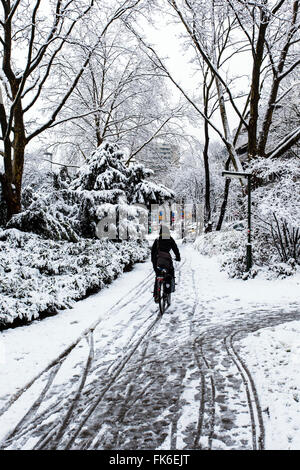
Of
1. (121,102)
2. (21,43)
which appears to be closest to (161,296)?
(21,43)

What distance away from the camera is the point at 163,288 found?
7254 mm

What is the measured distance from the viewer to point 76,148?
23.1 m

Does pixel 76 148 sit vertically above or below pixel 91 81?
below

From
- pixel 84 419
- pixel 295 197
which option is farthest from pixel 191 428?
pixel 295 197

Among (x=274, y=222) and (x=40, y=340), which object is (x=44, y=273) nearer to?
(x=40, y=340)

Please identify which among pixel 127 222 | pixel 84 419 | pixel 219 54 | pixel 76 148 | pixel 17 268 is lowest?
pixel 84 419

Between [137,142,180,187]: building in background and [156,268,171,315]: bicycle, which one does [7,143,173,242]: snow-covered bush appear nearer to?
[137,142,180,187]: building in background

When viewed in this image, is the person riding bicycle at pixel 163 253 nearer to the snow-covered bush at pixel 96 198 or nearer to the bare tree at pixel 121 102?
the snow-covered bush at pixel 96 198

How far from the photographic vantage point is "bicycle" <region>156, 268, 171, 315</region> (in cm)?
708

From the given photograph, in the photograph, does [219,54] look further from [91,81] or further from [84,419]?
[84,419]

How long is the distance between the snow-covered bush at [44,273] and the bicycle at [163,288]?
2126 millimetres

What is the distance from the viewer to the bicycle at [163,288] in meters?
7.08

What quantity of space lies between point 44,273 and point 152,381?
555 centimetres

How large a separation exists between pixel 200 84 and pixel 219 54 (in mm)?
3006
